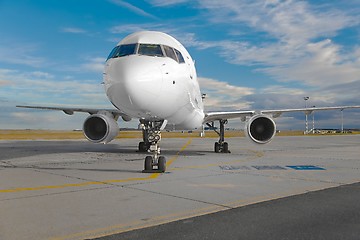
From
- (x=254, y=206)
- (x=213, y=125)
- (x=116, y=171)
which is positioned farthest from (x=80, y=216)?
(x=213, y=125)

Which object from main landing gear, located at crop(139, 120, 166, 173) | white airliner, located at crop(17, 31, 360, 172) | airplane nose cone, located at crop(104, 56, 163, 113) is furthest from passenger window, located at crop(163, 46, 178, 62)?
main landing gear, located at crop(139, 120, 166, 173)

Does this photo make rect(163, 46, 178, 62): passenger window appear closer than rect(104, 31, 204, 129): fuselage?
No

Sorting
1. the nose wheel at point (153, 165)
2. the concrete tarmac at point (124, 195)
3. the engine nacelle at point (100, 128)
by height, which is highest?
the engine nacelle at point (100, 128)

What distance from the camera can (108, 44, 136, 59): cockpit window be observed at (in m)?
10.3

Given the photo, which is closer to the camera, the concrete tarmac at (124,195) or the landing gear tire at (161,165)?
the concrete tarmac at (124,195)

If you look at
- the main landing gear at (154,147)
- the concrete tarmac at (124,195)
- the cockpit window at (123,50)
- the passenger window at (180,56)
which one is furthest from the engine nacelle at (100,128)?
the passenger window at (180,56)

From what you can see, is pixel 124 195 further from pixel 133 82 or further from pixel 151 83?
pixel 151 83

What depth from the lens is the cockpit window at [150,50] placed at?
1034 cm

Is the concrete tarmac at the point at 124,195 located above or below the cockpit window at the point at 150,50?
below

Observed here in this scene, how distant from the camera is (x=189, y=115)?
14.6m

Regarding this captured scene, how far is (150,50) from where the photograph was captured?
34.6 ft

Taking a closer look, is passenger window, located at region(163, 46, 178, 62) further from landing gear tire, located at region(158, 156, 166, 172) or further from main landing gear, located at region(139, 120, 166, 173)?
landing gear tire, located at region(158, 156, 166, 172)

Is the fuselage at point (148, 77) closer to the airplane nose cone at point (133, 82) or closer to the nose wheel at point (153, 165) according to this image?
the airplane nose cone at point (133, 82)

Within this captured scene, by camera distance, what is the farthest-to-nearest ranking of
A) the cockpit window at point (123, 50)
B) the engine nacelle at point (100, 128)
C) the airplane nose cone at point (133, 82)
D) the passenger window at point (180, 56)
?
the engine nacelle at point (100, 128) → the passenger window at point (180, 56) → the cockpit window at point (123, 50) → the airplane nose cone at point (133, 82)
